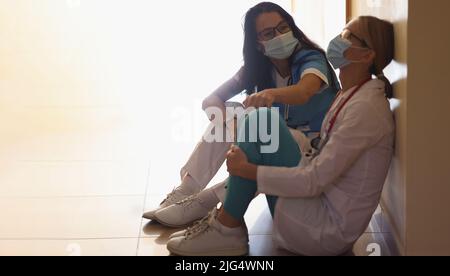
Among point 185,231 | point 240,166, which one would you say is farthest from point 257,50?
point 185,231

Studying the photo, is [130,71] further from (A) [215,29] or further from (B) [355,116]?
(B) [355,116]

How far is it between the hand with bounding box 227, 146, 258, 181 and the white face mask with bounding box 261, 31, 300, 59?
44 centimetres

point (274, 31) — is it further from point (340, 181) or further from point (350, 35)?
point (340, 181)

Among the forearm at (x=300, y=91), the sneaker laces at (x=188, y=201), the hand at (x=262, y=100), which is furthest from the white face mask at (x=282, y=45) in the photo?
the sneaker laces at (x=188, y=201)

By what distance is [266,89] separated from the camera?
93.4 inches

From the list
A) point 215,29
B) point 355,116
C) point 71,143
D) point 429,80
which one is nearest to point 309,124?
point 355,116

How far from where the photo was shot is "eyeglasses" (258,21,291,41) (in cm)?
241

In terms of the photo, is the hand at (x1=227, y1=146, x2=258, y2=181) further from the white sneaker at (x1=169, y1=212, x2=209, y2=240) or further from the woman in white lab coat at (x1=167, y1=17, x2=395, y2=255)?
the white sneaker at (x1=169, y1=212, x2=209, y2=240)

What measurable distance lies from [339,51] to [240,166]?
0.43m

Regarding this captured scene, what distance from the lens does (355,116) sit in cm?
200

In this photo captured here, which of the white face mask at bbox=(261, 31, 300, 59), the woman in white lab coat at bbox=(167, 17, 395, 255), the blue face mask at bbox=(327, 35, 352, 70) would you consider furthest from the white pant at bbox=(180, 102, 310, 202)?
the blue face mask at bbox=(327, 35, 352, 70)

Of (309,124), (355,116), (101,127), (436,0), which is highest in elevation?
(436,0)
